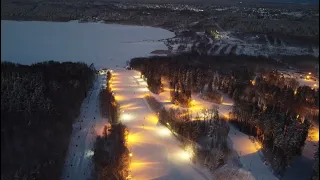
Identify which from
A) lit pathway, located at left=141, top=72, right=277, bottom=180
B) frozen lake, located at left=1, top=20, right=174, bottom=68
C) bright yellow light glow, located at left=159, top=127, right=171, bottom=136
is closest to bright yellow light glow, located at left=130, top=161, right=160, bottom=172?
bright yellow light glow, located at left=159, top=127, right=171, bottom=136

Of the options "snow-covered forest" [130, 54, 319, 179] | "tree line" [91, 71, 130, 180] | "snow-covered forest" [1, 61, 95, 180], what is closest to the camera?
"snow-covered forest" [1, 61, 95, 180]

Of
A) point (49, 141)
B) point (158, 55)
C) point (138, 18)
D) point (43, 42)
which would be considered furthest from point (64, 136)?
point (138, 18)

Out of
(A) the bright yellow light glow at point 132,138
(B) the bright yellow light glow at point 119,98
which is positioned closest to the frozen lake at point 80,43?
(B) the bright yellow light glow at point 119,98

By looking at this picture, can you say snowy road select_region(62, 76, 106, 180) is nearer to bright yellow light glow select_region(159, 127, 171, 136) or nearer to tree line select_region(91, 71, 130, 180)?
tree line select_region(91, 71, 130, 180)

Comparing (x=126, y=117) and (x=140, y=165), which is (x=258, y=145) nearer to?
(x=140, y=165)

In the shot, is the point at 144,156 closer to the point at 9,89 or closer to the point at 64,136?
the point at 64,136

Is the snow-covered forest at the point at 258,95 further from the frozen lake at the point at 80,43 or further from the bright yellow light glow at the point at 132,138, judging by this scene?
the frozen lake at the point at 80,43
